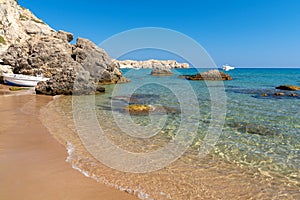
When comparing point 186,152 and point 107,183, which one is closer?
point 107,183

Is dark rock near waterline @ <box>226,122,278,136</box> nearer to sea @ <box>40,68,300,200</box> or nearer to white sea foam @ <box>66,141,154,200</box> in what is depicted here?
sea @ <box>40,68,300,200</box>

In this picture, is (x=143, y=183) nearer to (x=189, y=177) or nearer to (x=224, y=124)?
(x=189, y=177)

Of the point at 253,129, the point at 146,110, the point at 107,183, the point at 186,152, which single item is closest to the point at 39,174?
the point at 107,183

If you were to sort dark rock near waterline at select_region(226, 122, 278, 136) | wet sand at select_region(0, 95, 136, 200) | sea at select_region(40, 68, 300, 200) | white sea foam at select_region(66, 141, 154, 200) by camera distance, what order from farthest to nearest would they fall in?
dark rock near waterline at select_region(226, 122, 278, 136) < sea at select_region(40, 68, 300, 200) < white sea foam at select_region(66, 141, 154, 200) < wet sand at select_region(0, 95, 136, 200)

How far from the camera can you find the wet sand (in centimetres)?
461

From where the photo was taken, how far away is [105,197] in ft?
15.3

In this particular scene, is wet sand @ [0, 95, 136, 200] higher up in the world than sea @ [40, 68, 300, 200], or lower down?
higher up

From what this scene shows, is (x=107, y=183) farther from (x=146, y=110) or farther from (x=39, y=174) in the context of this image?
(x=146, y=110)

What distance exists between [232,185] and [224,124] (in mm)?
6360

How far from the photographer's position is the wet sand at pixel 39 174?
4.61 metres

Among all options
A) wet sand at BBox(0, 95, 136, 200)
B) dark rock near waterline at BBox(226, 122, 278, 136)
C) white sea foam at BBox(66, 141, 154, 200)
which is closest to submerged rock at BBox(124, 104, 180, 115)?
dark rock near waterline at BBox(226, 122, 278, 136)

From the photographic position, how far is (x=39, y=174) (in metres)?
5.42

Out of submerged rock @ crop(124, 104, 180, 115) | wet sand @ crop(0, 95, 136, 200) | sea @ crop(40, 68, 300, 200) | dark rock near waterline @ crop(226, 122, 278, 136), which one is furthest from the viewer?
submerged rock @ crop(124, 104, 180, 115)

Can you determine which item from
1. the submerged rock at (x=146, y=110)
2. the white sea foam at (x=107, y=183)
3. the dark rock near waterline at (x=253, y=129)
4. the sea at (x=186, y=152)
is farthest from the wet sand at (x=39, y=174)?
the dark rock near waterline at (x=253, y=129)
